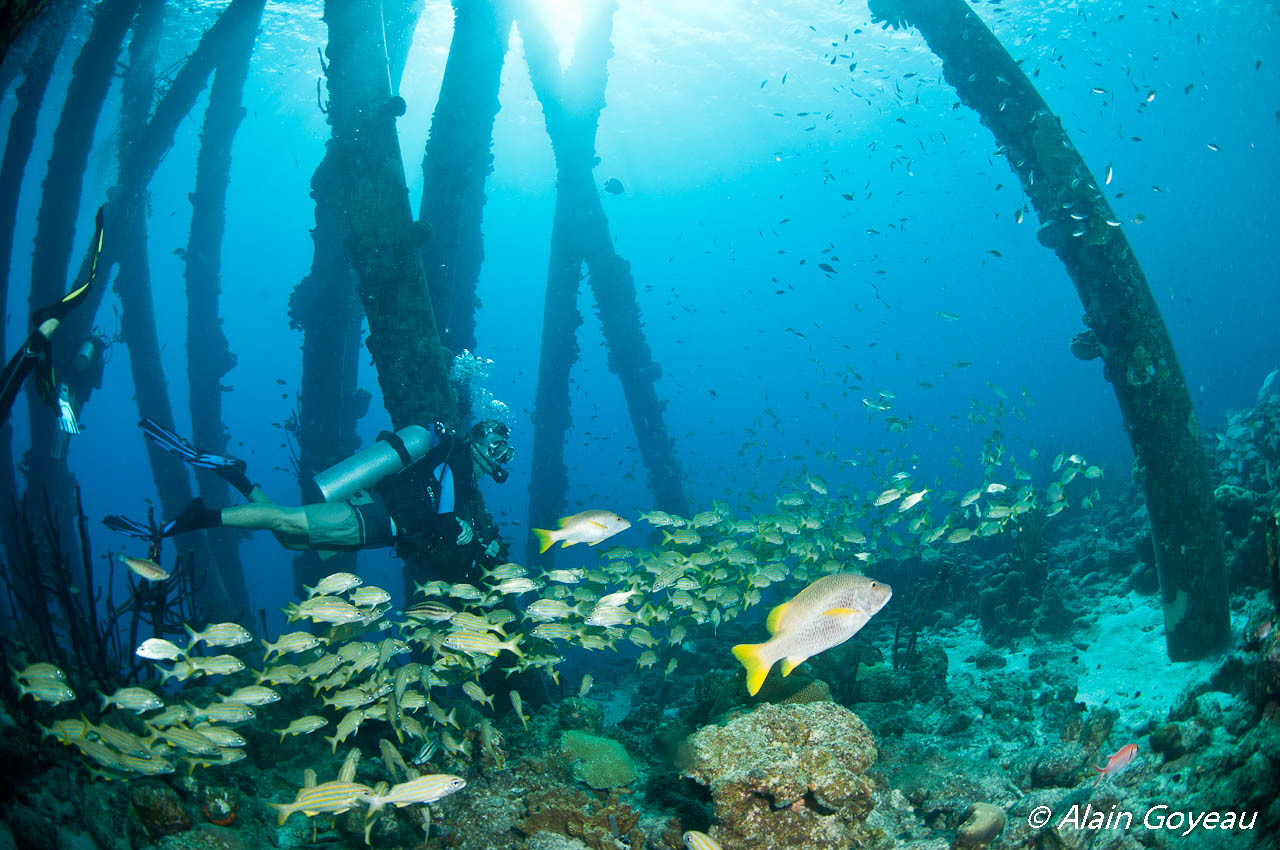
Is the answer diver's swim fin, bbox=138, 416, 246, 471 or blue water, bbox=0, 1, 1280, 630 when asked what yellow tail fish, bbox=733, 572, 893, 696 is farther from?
blue water, bbox=0, 1, 1280, 630

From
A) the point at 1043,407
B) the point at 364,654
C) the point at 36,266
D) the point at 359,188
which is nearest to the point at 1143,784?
the point at 364,654

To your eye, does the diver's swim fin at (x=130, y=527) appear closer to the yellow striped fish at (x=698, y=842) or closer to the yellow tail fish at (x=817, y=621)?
the yellow striped fish at (x=698, y=842)

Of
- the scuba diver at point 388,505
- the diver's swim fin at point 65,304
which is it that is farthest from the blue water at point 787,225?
the diver's swim fin at point 65,304

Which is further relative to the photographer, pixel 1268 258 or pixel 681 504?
pixel 1268 258

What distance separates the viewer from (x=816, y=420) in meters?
125

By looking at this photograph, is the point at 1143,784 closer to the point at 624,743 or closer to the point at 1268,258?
the point at 624,743

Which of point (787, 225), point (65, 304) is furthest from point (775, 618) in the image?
point (787, 225)

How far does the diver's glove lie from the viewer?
5766mm

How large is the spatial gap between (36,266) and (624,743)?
51.7 ft

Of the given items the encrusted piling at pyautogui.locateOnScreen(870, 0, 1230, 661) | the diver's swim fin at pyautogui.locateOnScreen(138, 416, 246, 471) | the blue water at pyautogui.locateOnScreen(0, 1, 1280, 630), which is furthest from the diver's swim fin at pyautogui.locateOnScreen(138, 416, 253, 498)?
→ the encrusted piling at pyautogui.locateOnScreen(870, 0, 1230, 661)

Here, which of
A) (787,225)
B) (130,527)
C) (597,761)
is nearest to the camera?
(597,761)

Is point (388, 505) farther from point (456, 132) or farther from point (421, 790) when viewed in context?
point (456, 132)

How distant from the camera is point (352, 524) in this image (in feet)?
18.2

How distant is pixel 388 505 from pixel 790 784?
463 cm
